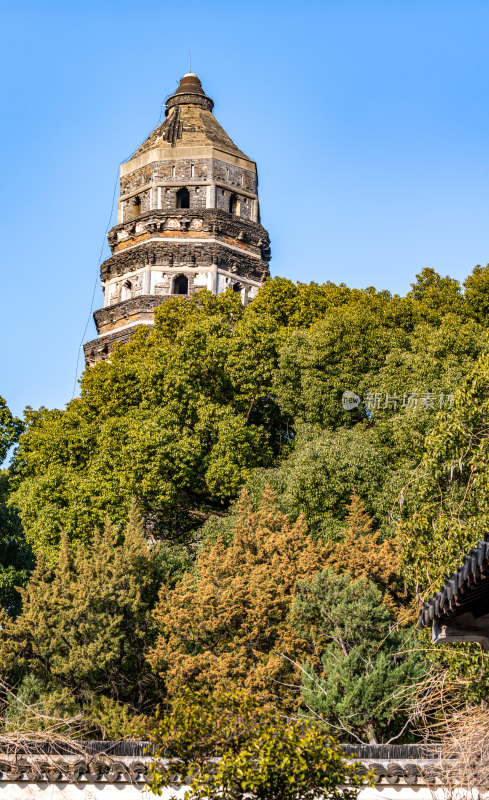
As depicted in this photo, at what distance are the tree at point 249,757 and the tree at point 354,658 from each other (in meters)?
3.26

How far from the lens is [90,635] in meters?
15.3

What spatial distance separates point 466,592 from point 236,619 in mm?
8290

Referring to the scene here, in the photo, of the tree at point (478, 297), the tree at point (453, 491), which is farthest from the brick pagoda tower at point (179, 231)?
the tree at point (453, 491)

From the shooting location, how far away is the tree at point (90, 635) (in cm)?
1511

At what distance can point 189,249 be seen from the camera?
32750 millimetres

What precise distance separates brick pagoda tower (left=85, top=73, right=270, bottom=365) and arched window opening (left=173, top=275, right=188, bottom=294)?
0.03 meters

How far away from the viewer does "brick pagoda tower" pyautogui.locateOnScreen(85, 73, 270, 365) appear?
32.5 metres

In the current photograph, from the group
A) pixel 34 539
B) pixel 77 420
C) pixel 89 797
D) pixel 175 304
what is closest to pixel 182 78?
pixel 175 304

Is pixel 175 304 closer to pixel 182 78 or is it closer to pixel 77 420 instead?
pixel 77 420

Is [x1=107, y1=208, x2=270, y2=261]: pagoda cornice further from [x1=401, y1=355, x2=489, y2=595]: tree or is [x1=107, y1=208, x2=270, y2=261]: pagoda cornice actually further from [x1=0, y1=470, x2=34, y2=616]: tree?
[x1=401, y1=355, x2=489, y2=595]: tree

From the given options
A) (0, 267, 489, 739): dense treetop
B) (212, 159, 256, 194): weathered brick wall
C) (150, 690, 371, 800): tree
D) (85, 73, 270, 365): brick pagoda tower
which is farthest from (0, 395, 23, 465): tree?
(150, 690, 371, 800): tree

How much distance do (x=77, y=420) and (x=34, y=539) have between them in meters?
3.71

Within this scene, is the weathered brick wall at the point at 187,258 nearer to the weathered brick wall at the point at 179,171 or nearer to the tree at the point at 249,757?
the weathered brick wall at the point at 179,171

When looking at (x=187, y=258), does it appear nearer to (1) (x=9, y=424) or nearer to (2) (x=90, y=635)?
(1) (x=9, y=424)
